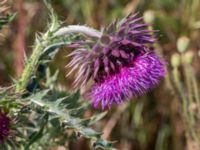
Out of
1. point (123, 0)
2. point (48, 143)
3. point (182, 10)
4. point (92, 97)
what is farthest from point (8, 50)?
point (92, 97)

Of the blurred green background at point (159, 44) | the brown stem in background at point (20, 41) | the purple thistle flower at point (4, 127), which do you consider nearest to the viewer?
the purple thistle flower at point (4, 127)

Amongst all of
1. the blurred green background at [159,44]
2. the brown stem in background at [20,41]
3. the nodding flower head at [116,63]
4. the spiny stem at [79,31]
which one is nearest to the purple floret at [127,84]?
Answer: the nodding flower head at [116,63]

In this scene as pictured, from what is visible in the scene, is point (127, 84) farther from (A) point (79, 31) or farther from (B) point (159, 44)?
(B) point (159, 44)

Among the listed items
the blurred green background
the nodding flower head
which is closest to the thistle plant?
the nodding flower head

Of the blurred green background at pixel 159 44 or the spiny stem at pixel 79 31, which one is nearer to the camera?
the spiny stem at pixel 79 31

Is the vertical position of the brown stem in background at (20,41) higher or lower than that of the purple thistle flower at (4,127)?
higher

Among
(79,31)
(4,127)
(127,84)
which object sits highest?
(79,31)

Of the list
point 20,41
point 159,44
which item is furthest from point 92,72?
point 159,44

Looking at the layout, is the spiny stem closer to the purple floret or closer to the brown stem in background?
the purple floret

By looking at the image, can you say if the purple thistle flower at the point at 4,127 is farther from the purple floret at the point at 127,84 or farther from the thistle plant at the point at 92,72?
the purple floret at the point at 127,84

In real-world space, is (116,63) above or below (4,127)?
above
